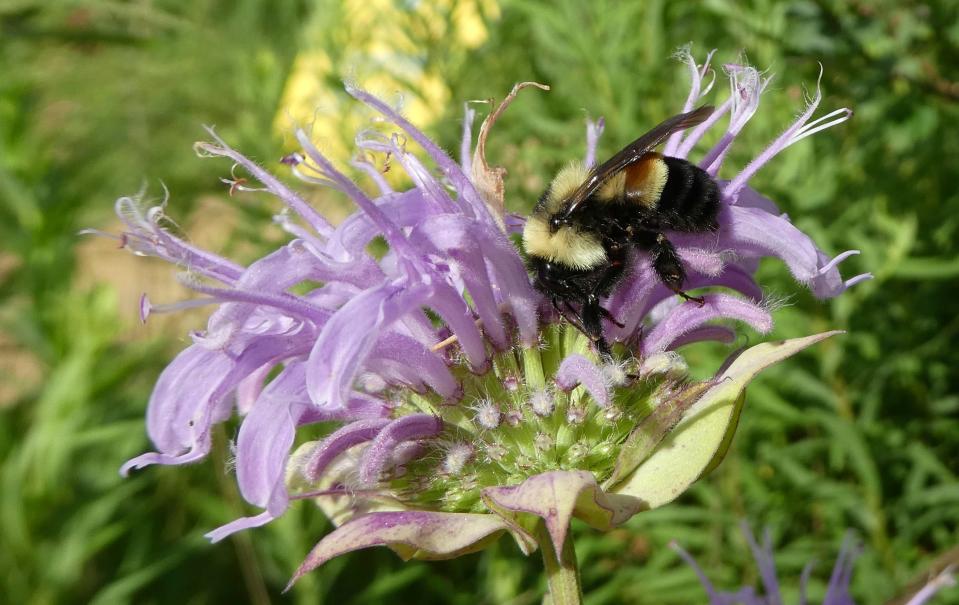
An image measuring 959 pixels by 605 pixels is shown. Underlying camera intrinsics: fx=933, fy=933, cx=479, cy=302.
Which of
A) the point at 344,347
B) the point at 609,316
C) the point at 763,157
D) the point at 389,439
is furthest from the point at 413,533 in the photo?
the point at 763,157

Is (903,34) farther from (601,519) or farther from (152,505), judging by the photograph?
(152,505)

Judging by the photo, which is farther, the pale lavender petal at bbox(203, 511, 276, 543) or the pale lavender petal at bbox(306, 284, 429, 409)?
the pale lavender petal at bbox(203, 511, 276, 543)

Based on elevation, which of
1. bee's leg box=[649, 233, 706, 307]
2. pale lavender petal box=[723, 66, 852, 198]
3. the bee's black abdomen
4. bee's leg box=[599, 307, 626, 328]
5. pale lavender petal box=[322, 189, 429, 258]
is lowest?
bee's leg box=[599, 307, 626, 328]

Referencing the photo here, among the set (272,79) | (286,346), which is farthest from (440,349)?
(272,79)

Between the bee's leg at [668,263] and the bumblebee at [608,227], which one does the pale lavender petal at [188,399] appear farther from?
the bee's leg at [668,263]

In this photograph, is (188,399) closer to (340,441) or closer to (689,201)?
(340,441)

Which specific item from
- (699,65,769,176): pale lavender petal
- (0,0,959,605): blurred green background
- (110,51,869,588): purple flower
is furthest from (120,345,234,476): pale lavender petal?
(0,0,959,605): blurred green background

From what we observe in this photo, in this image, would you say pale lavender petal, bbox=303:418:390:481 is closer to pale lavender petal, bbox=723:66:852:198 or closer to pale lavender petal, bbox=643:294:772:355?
pale lavender petal, bbox=643:294:772:355
